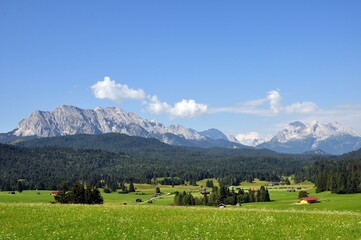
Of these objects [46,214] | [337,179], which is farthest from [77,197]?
[337,179]

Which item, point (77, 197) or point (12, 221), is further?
point (77, 197)

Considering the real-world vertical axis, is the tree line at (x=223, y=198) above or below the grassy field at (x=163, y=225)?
below

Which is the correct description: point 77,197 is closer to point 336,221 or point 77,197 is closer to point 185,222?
point 185,222

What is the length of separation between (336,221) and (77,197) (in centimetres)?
5441

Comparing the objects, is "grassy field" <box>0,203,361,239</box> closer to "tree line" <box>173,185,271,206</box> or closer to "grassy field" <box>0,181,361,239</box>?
"grassy field" <box>0,181,361,239</box>

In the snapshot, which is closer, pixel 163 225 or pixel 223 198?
pixel 163 225

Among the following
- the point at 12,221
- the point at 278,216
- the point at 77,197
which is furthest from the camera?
the point at 77,197

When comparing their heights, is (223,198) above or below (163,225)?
below

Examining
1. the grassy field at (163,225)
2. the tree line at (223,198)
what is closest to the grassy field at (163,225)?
the grassy field at (163,225)

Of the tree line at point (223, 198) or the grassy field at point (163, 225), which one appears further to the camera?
the tree line at point (223, 198)

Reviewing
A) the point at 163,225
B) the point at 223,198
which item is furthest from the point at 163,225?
the point at 223,198

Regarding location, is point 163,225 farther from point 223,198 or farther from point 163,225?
point 223,198

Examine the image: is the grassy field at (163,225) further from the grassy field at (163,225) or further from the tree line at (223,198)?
the tree line at (223,198)

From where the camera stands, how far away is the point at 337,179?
17338cm
